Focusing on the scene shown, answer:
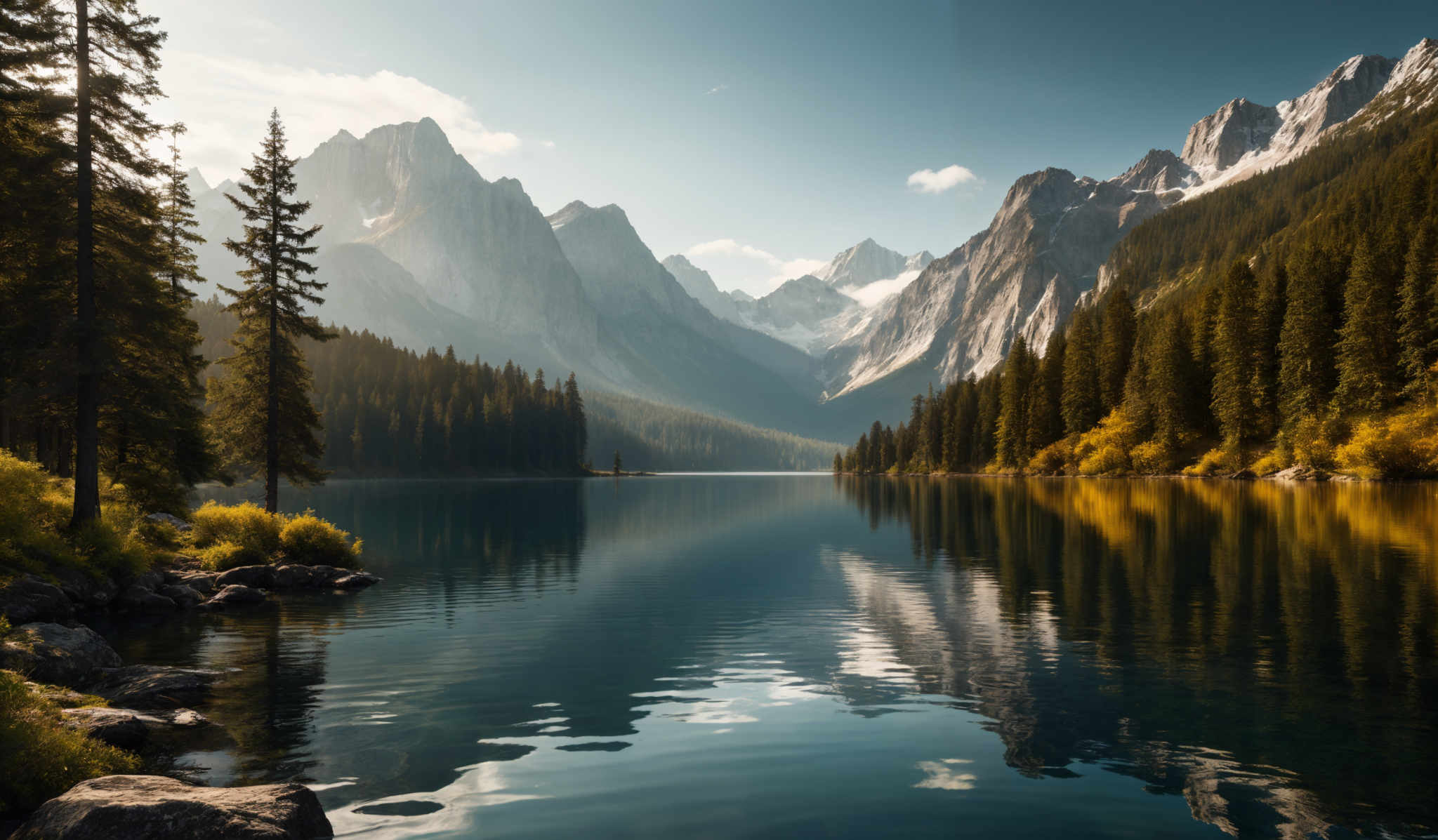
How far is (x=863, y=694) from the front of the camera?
1524 cm

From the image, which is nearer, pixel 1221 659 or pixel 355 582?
pixel 1221 659

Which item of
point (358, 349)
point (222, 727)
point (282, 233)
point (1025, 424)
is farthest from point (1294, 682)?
point (358, 349)

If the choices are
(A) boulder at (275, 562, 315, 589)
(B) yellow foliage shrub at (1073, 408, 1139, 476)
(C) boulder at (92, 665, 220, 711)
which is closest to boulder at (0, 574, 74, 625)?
(C) boulder at (92, 665, 220, 711)

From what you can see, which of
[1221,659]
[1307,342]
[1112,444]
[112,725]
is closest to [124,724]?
[112,725]

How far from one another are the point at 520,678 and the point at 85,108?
27438 mm

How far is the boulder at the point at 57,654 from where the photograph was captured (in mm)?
14617

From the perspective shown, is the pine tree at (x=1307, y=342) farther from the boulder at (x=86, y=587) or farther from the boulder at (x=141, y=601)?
the boulder at (x=86, y=587)

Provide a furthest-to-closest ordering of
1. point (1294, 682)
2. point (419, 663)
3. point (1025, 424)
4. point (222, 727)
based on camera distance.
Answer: point (1025, 424) < point (419, 663) < point (1294, 682) < point (222, 727)

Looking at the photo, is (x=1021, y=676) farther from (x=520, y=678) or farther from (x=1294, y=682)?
(x=520, y=678)

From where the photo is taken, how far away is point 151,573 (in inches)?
1089

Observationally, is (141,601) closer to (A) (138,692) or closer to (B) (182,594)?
(B) (182,594)

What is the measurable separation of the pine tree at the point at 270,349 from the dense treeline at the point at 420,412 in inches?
4656

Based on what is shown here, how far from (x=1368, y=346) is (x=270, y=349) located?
96.5 m

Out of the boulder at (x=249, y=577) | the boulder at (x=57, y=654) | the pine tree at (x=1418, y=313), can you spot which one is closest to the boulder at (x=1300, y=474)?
the pine tree at (x=1418, y=313)
